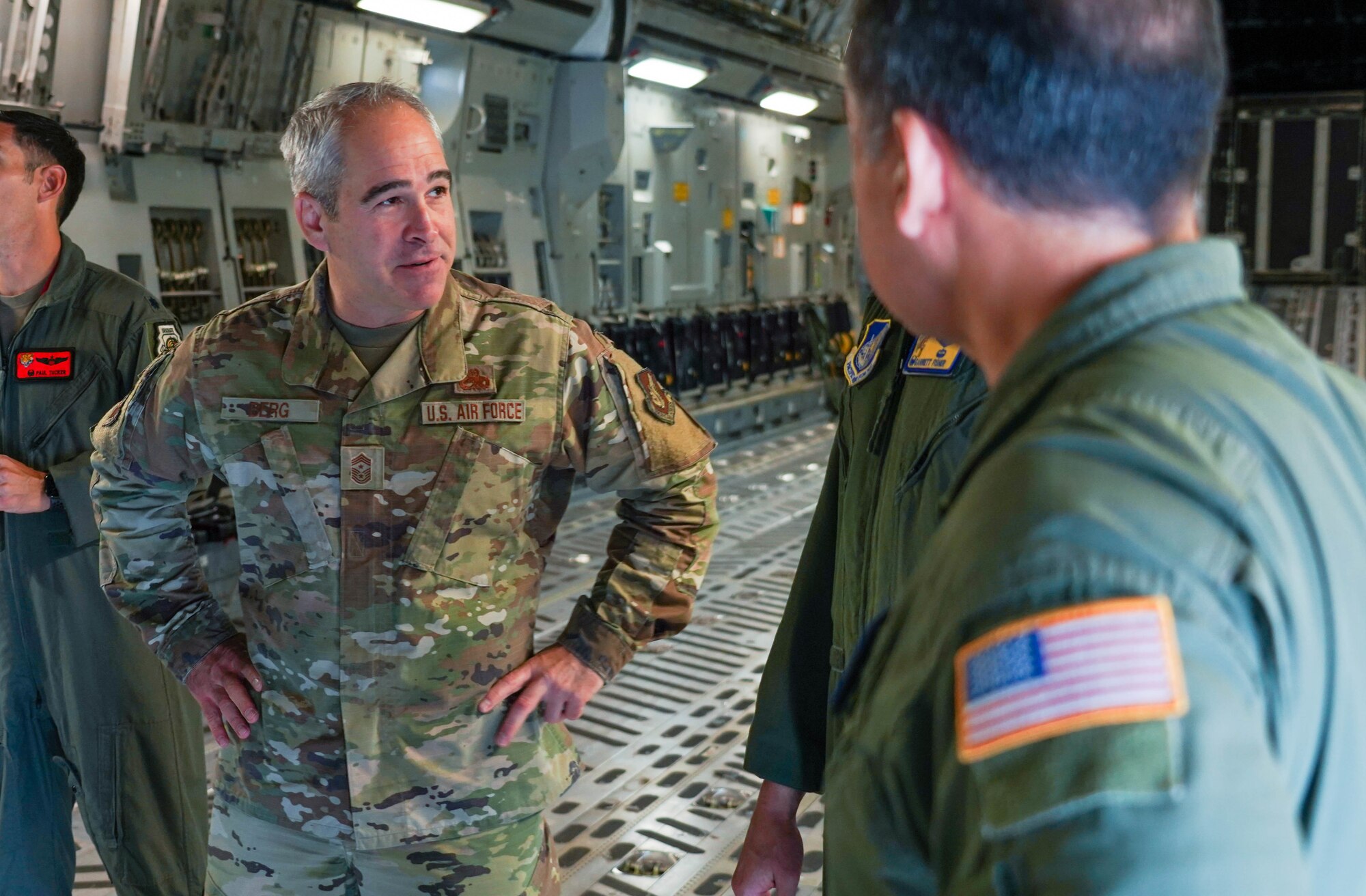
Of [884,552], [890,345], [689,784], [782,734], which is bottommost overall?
[689,784]

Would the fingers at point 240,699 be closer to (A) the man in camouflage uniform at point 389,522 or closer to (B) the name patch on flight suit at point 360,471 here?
(A) the man in camouflage uniform at point 389,522

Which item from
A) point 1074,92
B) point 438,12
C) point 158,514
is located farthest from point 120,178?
point 1074,92

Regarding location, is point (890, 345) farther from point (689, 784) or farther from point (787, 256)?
point (787, 256)

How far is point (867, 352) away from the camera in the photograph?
1850mm

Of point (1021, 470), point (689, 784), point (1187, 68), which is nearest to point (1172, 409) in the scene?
point (1021, 470)

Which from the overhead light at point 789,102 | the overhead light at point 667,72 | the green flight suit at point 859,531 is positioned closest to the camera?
the green flight suit at point 859,531

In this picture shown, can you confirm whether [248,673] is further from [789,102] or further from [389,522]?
[789,102]

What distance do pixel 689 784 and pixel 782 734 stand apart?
1.77 m

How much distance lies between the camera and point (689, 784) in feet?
11.5

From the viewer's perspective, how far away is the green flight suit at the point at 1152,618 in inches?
24.6

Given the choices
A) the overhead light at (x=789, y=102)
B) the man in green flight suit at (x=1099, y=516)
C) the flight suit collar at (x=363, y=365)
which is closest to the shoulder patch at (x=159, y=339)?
the flight suit collar at (x=363, y=365)

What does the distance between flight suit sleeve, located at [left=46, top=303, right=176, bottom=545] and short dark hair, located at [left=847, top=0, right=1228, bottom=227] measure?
237 cm

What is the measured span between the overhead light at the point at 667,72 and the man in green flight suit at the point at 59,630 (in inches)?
220

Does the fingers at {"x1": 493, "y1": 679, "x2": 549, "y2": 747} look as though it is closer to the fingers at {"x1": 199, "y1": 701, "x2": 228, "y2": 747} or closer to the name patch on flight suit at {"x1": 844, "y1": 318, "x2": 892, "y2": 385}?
the fingers at {"x1": 199, "y1": 701, "x2": 228, "y2": 747}
